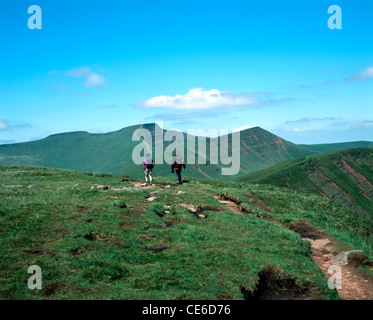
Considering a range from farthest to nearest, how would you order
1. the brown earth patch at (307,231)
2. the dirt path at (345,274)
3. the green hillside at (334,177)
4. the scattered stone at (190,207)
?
the green hillside at (334,177), the scattered stone at (190,207), the brown earth patch at (307,231), the dirt path at (345,274)

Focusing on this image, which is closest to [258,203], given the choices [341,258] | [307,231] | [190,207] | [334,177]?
[307,231]

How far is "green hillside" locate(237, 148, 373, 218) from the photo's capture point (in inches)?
5315

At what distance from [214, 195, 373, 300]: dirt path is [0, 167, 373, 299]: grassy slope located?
1043mm

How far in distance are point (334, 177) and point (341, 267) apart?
6199 inches

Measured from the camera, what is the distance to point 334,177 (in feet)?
516

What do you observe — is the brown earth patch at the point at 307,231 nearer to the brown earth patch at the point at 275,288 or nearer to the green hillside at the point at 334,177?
the brown earth patch at the point at 275,288

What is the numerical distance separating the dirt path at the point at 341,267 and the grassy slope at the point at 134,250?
41.1 inches

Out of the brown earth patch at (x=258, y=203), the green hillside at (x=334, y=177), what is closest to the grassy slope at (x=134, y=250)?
the brown earth patch at (x=258, y=203)

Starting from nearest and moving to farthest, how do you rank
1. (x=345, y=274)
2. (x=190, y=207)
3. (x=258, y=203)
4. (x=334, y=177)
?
(x=345, y=274) < (x=190, y=207) < (x=258, y=203) < (x=334, y=177)

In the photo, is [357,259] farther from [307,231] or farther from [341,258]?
[307,231]

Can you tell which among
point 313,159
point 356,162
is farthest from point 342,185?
point 356,162

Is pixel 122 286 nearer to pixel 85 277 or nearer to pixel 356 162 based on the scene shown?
pixel 85 277

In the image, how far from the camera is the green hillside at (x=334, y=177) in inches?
5315
